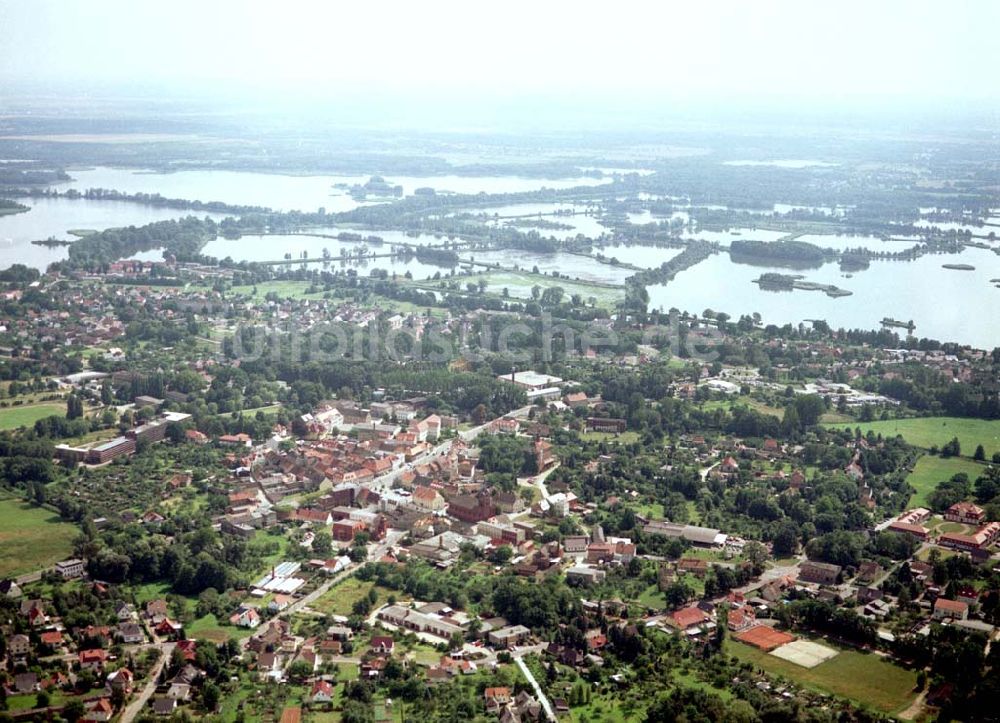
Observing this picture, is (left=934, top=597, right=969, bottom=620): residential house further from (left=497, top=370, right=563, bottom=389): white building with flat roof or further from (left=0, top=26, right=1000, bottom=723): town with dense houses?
(left=497, top=370, right=563, bottom=389): white building with flat roof

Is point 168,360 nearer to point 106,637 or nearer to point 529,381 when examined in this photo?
point 529,381

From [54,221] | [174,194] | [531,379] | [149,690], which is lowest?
[149,690]

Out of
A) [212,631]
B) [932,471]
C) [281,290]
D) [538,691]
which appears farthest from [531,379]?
[538,691]

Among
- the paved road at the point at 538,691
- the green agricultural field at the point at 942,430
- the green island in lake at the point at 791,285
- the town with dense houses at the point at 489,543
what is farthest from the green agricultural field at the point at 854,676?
the green island in lake at the point at 791,285

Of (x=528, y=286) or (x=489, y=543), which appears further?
(x=528, y=286)

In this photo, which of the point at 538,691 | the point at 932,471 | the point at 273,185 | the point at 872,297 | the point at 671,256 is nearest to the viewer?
the point at 538,691

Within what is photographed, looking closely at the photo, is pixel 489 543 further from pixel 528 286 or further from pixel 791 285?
pixel 791 285

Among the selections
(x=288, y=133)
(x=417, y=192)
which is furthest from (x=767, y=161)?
(x=288, y=133)
